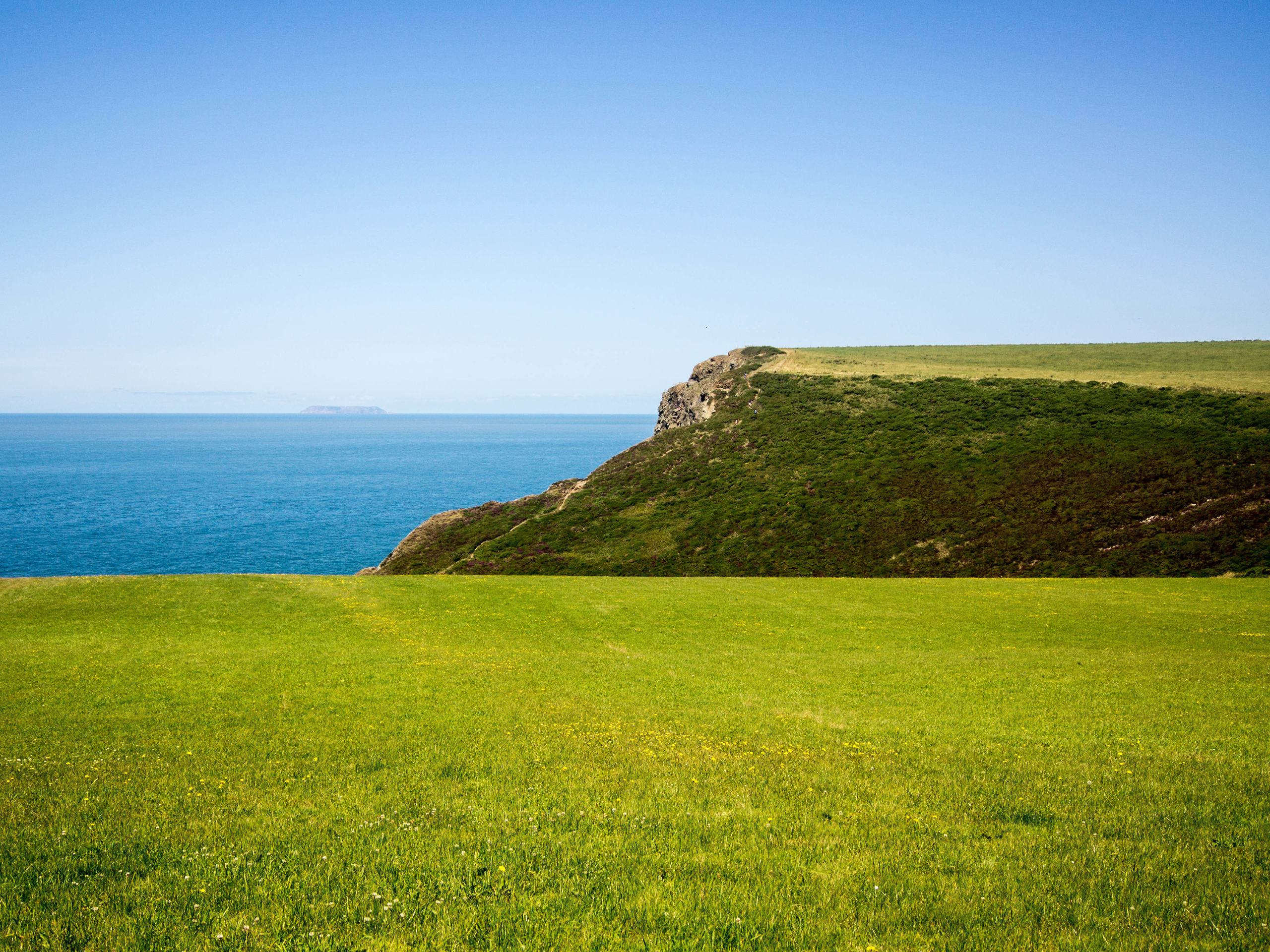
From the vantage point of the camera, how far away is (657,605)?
3419cm

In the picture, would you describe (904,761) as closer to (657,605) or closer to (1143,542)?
(657,605)

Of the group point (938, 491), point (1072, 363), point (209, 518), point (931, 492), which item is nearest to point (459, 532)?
point (931, 492)

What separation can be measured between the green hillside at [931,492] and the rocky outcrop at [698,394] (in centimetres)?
910

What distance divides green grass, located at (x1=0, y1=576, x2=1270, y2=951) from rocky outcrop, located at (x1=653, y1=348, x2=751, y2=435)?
3201 inches

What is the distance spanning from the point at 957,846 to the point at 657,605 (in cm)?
2594

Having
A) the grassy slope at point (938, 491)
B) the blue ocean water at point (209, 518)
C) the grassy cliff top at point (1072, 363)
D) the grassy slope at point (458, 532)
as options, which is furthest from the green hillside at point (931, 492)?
the blue ocean water at point (209, 518)

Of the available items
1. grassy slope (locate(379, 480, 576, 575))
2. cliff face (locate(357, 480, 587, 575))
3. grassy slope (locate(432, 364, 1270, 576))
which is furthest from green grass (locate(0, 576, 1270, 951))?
cliff face (locate(357, 480, 587, 575))

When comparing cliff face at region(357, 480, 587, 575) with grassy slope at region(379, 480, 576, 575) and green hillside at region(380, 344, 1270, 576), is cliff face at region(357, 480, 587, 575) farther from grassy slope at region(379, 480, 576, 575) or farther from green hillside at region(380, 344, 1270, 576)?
green hillside at region(380, 344, 1270, 576)

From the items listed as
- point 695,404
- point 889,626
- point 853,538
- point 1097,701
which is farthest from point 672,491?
point 1097,701

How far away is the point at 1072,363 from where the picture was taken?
112812 mm

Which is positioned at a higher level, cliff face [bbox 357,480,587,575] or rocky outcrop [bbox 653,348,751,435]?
rocky outcrop [bbox 653,348,751,435]

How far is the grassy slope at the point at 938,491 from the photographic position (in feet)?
182

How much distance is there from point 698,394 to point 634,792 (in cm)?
10447

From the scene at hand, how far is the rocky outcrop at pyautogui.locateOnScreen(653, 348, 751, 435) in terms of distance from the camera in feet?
352
